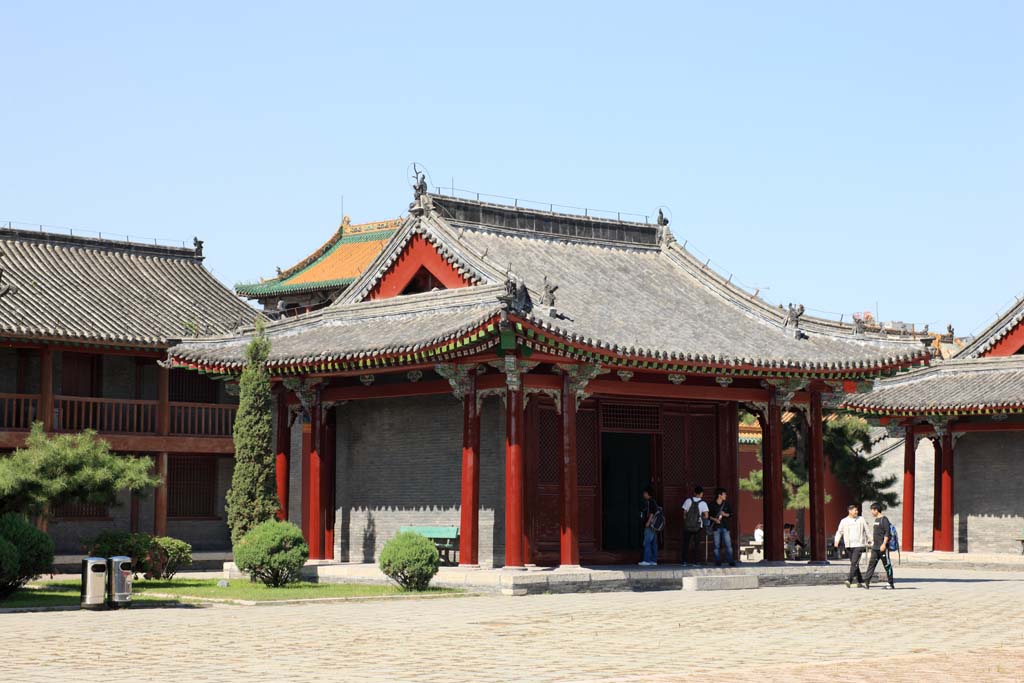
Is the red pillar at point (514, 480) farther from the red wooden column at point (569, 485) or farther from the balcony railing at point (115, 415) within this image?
the balcony railing at point (115, 415)

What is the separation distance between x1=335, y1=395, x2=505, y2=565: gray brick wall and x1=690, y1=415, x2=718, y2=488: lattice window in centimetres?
535

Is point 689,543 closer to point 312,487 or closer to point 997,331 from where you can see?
point 312,487

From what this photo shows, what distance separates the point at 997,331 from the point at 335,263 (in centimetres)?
3206

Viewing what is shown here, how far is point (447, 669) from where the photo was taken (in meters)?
14.9

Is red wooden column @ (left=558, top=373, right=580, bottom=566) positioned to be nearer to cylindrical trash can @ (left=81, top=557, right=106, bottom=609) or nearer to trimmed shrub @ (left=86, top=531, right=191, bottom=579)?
trimmed shrub @ (left=86, top=531, right=191, bottom=579)

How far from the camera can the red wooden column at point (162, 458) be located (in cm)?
4022

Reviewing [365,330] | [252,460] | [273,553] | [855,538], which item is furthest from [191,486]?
[855,538]

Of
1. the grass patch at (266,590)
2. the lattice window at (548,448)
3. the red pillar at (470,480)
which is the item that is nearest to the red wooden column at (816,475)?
the lattice window at (548,448)

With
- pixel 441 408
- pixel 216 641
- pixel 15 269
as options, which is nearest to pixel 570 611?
pixel 216 641

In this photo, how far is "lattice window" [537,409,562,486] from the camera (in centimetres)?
2938

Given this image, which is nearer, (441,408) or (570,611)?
(570,611)

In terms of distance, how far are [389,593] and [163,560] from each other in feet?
20.0

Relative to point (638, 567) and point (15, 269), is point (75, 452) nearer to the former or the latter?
point (638, 567)

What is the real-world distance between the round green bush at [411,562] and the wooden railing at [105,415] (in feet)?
51.8
